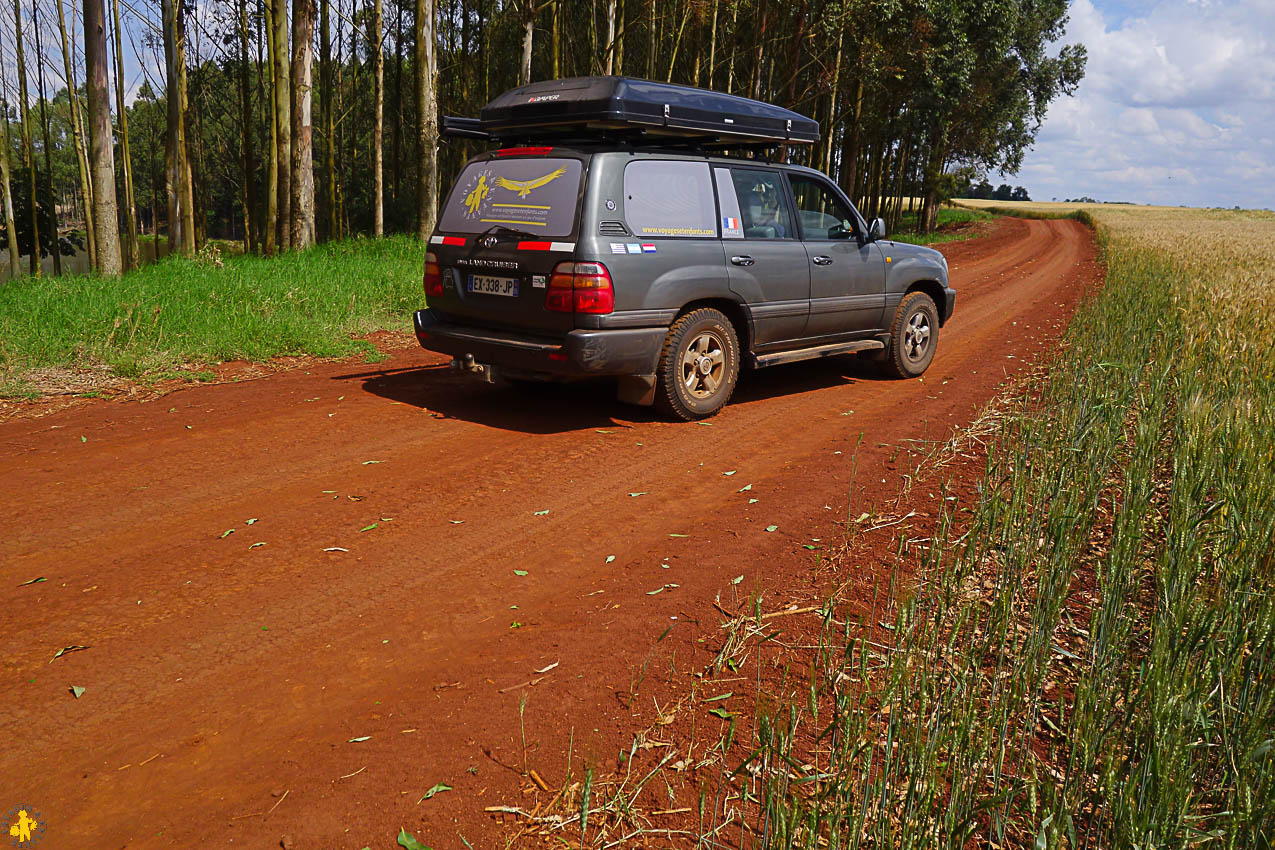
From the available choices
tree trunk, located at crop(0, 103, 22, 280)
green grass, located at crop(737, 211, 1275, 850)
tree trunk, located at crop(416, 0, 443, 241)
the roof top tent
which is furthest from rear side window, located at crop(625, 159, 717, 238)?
tree trunk, located at crop(0, 103, 22, 280)

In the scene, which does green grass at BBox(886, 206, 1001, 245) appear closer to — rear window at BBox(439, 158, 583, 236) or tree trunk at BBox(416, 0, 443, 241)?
tree trunk at BBox(416, 0, 443, 241)

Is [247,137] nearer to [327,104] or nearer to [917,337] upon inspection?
[327,104]

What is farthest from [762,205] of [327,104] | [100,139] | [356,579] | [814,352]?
[327,104]

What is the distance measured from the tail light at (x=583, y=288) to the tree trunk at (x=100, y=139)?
859 centimetres

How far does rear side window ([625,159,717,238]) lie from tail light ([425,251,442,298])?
1.69m

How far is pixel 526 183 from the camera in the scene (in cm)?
665

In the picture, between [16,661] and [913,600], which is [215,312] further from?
[913,600]

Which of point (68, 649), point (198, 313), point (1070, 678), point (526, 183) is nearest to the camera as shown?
point (1070, 678)

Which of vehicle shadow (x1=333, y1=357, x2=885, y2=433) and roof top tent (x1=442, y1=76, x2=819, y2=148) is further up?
roof top tent (x1=442, y1=76, x2=819, y2=148)

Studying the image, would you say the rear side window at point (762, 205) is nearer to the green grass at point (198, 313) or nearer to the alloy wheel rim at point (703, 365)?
the alloy wheel rim at point (703, 365)

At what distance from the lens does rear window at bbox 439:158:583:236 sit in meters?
6.40

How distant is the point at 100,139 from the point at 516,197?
861cm

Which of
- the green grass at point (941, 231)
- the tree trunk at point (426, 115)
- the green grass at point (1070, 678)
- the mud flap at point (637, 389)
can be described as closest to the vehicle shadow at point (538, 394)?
the mud flap at point (637, 389)

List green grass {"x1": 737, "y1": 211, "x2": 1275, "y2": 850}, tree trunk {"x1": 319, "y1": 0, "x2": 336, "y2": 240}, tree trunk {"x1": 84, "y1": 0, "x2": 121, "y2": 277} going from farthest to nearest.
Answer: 1. tree trunk {"x1": 319, "y1": 0, "x2": 336, "y2": 240}
2. tree trunk {"x1": 84, "y1": 0, "x2": 121, "y2": 277}
3. green grass {"x1": 737, "y1": 211, "x2": 1275, "y2": 850}
